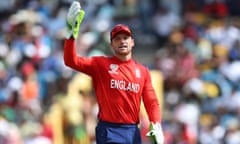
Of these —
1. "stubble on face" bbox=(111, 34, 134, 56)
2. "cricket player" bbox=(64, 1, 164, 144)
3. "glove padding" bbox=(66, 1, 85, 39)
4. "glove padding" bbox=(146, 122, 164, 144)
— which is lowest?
"glove padding" bbox=(146, 122, 164, 144)

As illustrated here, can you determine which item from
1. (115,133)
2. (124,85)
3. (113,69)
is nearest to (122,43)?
(113,69)

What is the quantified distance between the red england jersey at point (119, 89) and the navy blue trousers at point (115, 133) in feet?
0.16

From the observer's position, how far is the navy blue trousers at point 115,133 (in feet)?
30.5

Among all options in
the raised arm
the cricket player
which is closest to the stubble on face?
the cricket player

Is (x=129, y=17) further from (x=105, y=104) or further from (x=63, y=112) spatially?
(x=105, y=104)

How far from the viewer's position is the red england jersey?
30.6 feet

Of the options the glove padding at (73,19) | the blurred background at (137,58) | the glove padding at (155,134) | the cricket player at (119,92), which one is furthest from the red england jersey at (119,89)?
the blurred background at (137,58)

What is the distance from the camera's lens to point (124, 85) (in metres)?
9.35

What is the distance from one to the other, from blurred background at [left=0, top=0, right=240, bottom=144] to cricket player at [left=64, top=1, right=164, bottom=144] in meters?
5.24

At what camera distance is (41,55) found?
1659cm

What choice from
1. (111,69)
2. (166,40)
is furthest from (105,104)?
(166,40)

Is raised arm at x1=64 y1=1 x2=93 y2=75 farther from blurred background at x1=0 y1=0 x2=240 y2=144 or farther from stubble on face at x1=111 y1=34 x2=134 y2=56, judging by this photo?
blurred background at x1=0 y1=0 x2=240 y2=144

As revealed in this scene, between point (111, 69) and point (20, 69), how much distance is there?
7.09 meters

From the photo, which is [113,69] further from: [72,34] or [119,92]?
[72,34]
